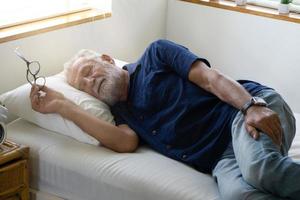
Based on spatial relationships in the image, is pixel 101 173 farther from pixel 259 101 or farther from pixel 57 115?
pixel 259 101

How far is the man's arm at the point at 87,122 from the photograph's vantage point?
180cm

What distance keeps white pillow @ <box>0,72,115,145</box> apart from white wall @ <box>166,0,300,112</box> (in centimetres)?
123

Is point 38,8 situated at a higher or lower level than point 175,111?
higher

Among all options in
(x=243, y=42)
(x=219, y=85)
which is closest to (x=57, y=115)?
(x=219, y=85)

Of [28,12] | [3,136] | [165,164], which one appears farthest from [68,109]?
[28,12]

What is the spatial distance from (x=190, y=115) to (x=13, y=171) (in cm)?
70

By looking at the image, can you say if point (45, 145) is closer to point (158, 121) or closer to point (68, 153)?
point (68, 153)

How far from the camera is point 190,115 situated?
1869mm

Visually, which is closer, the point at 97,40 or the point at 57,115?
the point at 57,115

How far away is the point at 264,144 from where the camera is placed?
1.56m

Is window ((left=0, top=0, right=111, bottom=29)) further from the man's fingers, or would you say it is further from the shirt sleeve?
the shirt sleeve

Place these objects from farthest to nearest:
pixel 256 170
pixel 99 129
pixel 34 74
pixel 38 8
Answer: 1. pixel 38 8
2. pixel 34 74
3. pixel 99 129
4. pixel 256 170

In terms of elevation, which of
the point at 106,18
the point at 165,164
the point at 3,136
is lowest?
the point at 165,164

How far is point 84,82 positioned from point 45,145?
1.10ft
